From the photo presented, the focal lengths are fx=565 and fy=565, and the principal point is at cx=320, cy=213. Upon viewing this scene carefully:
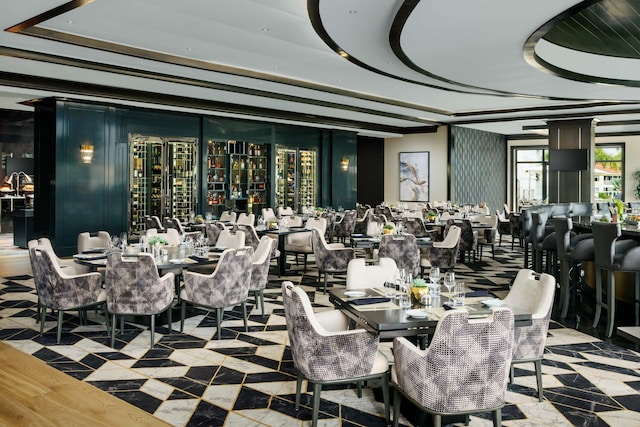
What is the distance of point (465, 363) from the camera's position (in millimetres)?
2977

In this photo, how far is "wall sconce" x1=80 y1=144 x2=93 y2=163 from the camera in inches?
449

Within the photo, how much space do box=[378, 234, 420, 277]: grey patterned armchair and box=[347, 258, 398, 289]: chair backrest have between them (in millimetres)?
2378

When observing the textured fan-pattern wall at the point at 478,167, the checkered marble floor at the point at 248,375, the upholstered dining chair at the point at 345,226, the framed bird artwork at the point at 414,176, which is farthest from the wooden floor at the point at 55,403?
the framed bird artwork at the point at 414,176

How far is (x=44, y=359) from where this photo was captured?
491cm

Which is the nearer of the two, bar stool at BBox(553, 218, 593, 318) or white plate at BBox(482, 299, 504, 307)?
white plate at BBox(482, 299, 504, 307)

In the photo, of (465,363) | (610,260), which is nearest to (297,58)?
(610,260)

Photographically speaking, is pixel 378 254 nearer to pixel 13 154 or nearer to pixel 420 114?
pixel 420 114

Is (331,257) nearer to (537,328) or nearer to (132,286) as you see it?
(132,286)

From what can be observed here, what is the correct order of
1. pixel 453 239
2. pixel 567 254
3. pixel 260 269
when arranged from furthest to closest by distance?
1. pixel 453 239
2. pixel 567 254
3. pixel 260 269

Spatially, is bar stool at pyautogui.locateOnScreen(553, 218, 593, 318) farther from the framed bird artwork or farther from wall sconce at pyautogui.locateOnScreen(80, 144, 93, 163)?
the framed bird artwork

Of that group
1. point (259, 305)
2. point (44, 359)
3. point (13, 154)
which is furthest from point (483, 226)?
point (13, 154)

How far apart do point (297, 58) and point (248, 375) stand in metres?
5.42

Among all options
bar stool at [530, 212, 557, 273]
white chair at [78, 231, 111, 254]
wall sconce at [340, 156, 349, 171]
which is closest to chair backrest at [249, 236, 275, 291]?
white chair at [78, 231, 111, 254]

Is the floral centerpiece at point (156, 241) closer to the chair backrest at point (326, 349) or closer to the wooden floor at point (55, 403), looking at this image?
the wooden floor at point (55, 403)
